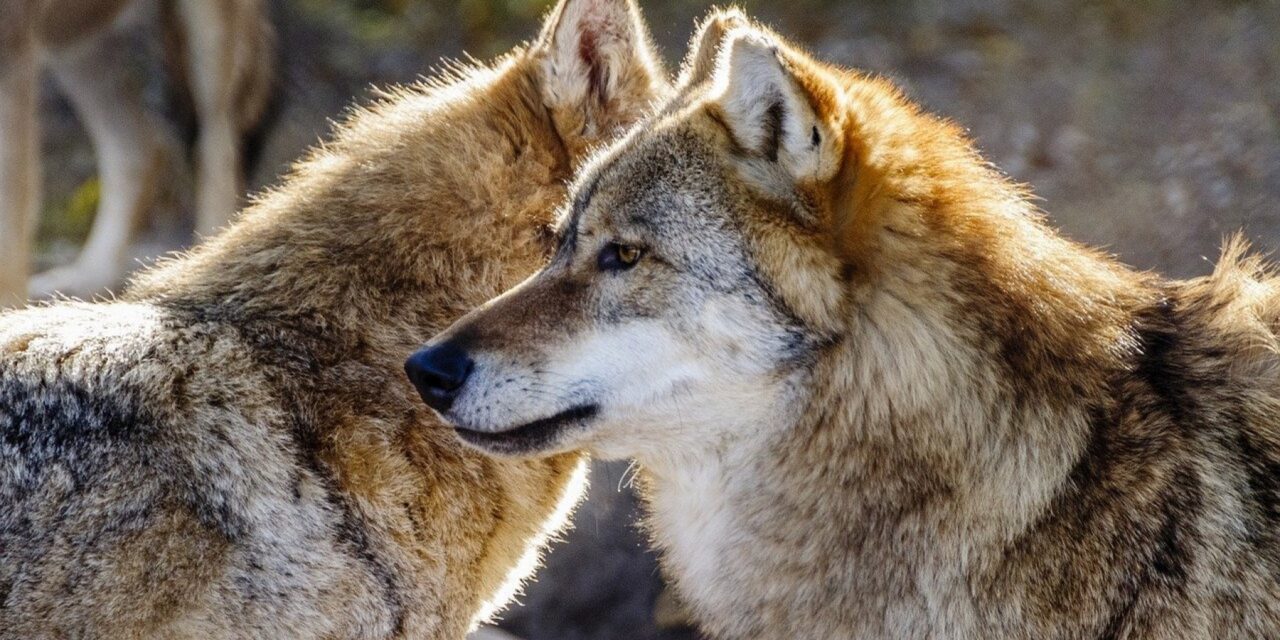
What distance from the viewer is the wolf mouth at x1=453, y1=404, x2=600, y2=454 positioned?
2.95 m

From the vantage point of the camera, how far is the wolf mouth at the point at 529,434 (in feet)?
9.69

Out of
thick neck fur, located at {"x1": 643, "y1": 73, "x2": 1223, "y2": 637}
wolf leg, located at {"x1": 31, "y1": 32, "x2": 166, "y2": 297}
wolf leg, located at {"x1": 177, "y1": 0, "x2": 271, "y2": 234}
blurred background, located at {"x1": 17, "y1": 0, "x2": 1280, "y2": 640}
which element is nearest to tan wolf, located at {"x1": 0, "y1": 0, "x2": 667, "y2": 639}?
thick neck fur, located at {"x1": 643, "y1": 73, "x2": 1223, "y2": 637}

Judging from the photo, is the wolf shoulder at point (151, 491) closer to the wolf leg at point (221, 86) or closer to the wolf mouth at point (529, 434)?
the wolf mouth at point (529, 434)

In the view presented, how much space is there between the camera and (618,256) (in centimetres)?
299

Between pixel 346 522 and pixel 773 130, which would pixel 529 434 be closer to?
pixel 346 522

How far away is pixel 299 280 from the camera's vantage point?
11.3 feet

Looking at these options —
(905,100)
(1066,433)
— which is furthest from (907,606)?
(905,100)

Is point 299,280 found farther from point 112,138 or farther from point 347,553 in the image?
point 112,138

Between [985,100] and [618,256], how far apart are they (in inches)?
209

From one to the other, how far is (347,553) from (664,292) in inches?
41.1

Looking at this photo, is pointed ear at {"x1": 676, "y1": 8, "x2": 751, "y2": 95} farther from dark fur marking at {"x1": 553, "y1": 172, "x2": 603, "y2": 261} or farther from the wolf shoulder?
the wolf shoulder

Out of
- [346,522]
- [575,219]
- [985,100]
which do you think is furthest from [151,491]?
[985,100]

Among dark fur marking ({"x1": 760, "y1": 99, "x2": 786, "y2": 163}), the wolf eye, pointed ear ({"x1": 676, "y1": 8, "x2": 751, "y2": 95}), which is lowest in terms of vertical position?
the wolf eye

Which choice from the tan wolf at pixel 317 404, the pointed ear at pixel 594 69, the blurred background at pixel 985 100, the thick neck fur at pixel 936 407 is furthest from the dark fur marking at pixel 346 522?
the blurred background at pixel 985 100
